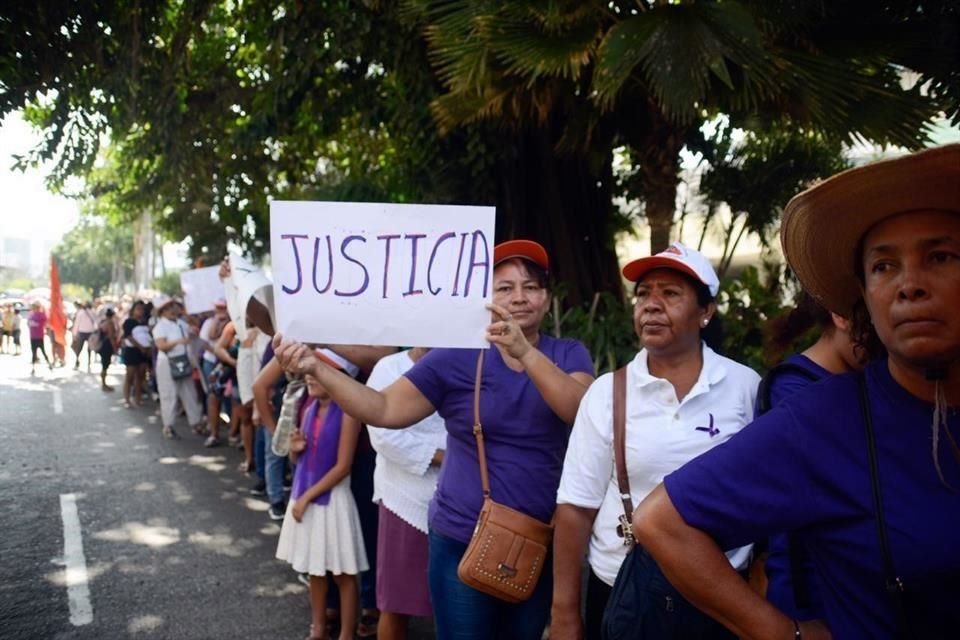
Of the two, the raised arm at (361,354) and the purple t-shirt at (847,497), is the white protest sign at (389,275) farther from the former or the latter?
the raised arm at (361,354)

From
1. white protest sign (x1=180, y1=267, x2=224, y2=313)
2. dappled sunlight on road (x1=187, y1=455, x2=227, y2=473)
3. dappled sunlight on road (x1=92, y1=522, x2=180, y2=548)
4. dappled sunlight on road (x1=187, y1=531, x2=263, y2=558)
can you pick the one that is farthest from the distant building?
dappled sunlight on road (x1=187, y1=531, x2=263, y2=558)

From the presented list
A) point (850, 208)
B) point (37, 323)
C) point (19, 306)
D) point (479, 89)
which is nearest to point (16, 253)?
point (19, 306)

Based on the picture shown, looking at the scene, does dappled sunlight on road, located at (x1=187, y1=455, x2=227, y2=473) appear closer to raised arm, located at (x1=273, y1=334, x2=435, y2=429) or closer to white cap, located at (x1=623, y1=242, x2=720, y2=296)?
raised arm, located at (x1=273, y1=334, x2=435, y2=429)

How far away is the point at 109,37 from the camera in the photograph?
8.23 metres

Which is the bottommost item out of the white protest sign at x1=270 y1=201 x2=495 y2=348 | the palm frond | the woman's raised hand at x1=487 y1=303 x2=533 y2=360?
the woman's raised hand at x1=487 y1=303 x2=533 y2=360

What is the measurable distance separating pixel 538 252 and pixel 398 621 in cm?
195

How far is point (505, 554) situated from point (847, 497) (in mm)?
1543

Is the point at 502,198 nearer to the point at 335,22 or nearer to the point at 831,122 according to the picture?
the point at 335,22

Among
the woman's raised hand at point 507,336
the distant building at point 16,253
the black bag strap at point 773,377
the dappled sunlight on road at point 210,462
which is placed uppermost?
the distant building at point 16,253

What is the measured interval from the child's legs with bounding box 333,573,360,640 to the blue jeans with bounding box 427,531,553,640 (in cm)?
165

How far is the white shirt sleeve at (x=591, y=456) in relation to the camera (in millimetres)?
2566

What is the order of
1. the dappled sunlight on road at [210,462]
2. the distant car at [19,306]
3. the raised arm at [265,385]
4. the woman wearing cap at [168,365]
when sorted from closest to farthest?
the raised arm at [265,385] → the dappled sunlight on road at [210,462] → the woman wearing cap at [168,365] → the distant car at [19,306]

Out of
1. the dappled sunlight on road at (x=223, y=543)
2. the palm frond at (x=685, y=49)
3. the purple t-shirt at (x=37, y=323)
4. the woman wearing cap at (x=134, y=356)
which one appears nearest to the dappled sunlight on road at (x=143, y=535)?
the dappled sunlight on road at (x=223, y=543)

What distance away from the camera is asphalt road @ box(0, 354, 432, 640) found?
4953 mm
